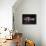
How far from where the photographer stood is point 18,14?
570 centimetres

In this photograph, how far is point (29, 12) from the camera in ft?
18.6

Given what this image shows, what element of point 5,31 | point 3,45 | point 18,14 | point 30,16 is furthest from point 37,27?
point 3,45

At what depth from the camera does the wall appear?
566 cm

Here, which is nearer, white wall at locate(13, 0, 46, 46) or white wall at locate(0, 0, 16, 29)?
white wall at locate(0, 0, 16, 29)

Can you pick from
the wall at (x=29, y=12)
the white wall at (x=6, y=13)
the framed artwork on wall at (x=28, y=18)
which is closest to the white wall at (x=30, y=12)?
the wall at (x=29, y=12)

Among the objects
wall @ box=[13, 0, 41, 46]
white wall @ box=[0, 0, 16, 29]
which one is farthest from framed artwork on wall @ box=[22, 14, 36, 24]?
white wall @ box=[0, 0, 16, 29]

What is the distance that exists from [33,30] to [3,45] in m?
2.89

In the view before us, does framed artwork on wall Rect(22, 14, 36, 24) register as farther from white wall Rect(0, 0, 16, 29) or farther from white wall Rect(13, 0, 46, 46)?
white wall Rect(0, 0, 16, 29)

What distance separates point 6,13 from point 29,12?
4.78 ft

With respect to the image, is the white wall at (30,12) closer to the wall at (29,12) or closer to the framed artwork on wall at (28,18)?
the wall at (29,12)

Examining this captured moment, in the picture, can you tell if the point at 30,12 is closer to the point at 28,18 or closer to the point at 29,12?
the point at 29,12

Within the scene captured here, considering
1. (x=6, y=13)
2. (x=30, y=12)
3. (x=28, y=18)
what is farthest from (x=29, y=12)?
(x=6, y=13)

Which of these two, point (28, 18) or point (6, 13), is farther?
point (28, 18)

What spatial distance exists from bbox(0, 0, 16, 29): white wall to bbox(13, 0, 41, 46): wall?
1.07m
